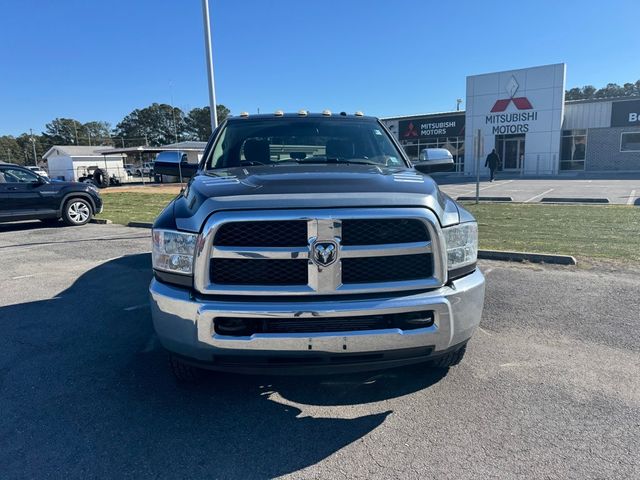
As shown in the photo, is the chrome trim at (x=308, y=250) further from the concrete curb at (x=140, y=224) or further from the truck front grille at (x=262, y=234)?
the concrete curb at (x=140, y=224)

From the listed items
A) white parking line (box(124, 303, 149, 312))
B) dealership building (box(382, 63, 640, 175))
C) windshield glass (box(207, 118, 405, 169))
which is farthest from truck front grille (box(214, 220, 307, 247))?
dealership building (box(382, 63, 640, 175))

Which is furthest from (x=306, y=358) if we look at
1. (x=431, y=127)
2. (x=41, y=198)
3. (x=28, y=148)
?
(x=28, y=148)

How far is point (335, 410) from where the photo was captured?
2.86 metres

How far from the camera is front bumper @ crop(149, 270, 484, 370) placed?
2.40 metres

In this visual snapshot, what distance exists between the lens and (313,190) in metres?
2.59

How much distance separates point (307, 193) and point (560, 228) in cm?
838

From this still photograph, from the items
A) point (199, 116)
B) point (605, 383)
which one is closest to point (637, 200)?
point (605, 383)

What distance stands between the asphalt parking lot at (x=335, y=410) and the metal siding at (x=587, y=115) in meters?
32.3

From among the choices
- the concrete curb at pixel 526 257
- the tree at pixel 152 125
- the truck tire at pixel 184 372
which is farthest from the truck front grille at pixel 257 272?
the tree at pixel 152 125

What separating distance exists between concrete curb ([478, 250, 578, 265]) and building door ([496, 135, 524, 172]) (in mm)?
28769

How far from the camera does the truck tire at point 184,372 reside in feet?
9.70

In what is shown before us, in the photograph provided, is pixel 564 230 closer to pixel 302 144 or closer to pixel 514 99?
pixel 302 144

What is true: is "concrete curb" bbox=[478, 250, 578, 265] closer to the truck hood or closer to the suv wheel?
the truck hood

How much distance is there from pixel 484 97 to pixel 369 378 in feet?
111
